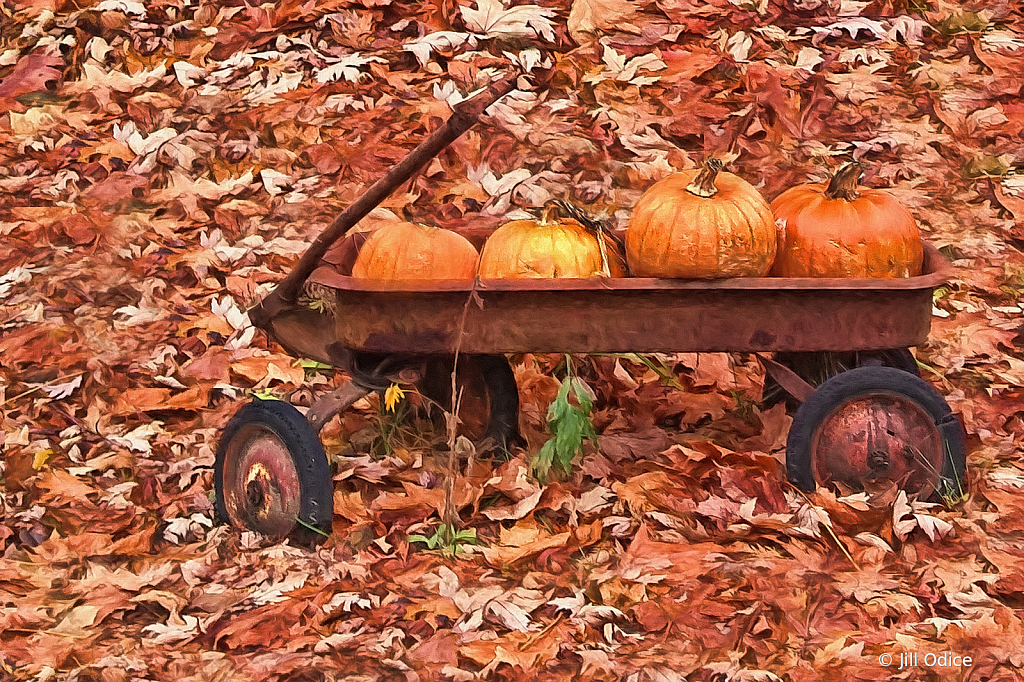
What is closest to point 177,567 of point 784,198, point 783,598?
point 783,598

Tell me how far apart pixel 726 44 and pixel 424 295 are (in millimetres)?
3687

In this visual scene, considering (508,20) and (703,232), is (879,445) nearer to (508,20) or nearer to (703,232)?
(703,232)

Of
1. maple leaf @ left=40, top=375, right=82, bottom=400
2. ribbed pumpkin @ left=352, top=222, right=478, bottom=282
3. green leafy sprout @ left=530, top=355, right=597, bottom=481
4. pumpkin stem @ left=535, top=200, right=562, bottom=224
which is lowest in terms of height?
maple leaf @ left=40, top=375, right=82, bottom=400

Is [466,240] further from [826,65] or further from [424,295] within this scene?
[826,65]

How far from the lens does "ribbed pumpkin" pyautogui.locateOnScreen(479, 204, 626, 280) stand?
3279 millimetres

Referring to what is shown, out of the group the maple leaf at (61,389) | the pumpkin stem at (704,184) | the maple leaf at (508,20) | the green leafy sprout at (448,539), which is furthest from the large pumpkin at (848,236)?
the maple leaf at (508,20)

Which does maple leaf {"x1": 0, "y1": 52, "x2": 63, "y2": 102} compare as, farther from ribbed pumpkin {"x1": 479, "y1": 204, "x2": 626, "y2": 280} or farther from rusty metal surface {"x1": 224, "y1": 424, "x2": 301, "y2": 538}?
ribbed pumpkin {"x1": 479, "y1": 204, "x2": 626, "y2": 280}

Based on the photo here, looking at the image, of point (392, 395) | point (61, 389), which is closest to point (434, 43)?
point (61, 389)

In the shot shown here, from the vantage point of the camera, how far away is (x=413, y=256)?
11.0ft

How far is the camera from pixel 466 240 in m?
3.47

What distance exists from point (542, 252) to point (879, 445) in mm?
1051

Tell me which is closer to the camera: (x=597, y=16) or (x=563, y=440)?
(x=563, y=440)

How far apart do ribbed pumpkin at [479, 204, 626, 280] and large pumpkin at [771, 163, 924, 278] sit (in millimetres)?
505

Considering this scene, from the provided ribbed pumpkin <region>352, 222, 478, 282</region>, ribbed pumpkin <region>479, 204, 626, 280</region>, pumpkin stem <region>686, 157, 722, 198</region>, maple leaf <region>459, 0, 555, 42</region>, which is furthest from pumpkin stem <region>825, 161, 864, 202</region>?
maple leaf <region>459, 0, 555, 42</region>
